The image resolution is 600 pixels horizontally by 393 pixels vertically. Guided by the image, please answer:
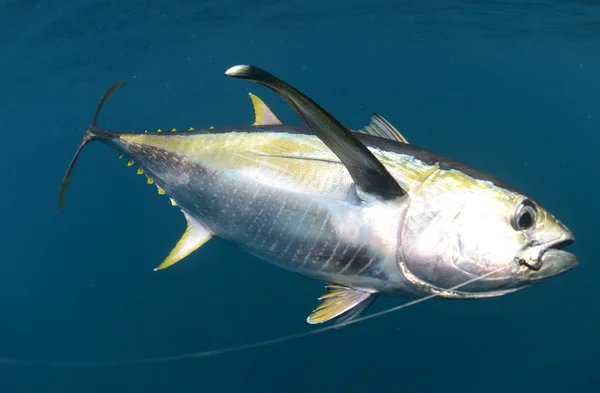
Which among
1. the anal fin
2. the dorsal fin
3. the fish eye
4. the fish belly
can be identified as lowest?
the anal fin

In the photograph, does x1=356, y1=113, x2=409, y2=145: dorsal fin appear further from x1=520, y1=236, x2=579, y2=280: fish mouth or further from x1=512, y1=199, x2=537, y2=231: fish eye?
x1=520, y1=236, x2=579, y2=280: fish mouth

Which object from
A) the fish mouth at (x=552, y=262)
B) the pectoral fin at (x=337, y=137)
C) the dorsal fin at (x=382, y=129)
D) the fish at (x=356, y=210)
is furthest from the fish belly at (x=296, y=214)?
the fish mouth at (x=552, y=262)

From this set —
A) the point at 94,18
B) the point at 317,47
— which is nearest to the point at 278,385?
the point at 94,18

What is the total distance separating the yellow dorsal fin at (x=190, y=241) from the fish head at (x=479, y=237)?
1131 mm

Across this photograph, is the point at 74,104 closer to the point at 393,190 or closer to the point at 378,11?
the point at 378,11

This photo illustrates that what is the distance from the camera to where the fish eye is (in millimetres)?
1407

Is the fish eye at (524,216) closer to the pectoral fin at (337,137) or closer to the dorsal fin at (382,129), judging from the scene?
the pectoral fin at (337,137)

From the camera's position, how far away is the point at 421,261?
151 centimetres

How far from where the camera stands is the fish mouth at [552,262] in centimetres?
142

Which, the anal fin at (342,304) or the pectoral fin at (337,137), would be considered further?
the anal fin at (342,304)

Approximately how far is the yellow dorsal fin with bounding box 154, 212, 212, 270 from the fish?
0.27 feet

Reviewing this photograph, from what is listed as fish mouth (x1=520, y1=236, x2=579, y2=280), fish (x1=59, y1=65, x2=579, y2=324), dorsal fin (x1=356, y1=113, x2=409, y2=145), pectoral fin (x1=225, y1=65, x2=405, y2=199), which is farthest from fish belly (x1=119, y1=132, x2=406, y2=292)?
fish mouth (x1=520, y1=236, x2=579, y2=280)

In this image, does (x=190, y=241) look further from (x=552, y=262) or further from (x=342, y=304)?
(x=552, y=262)

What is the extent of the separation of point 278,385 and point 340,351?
1551 mm
